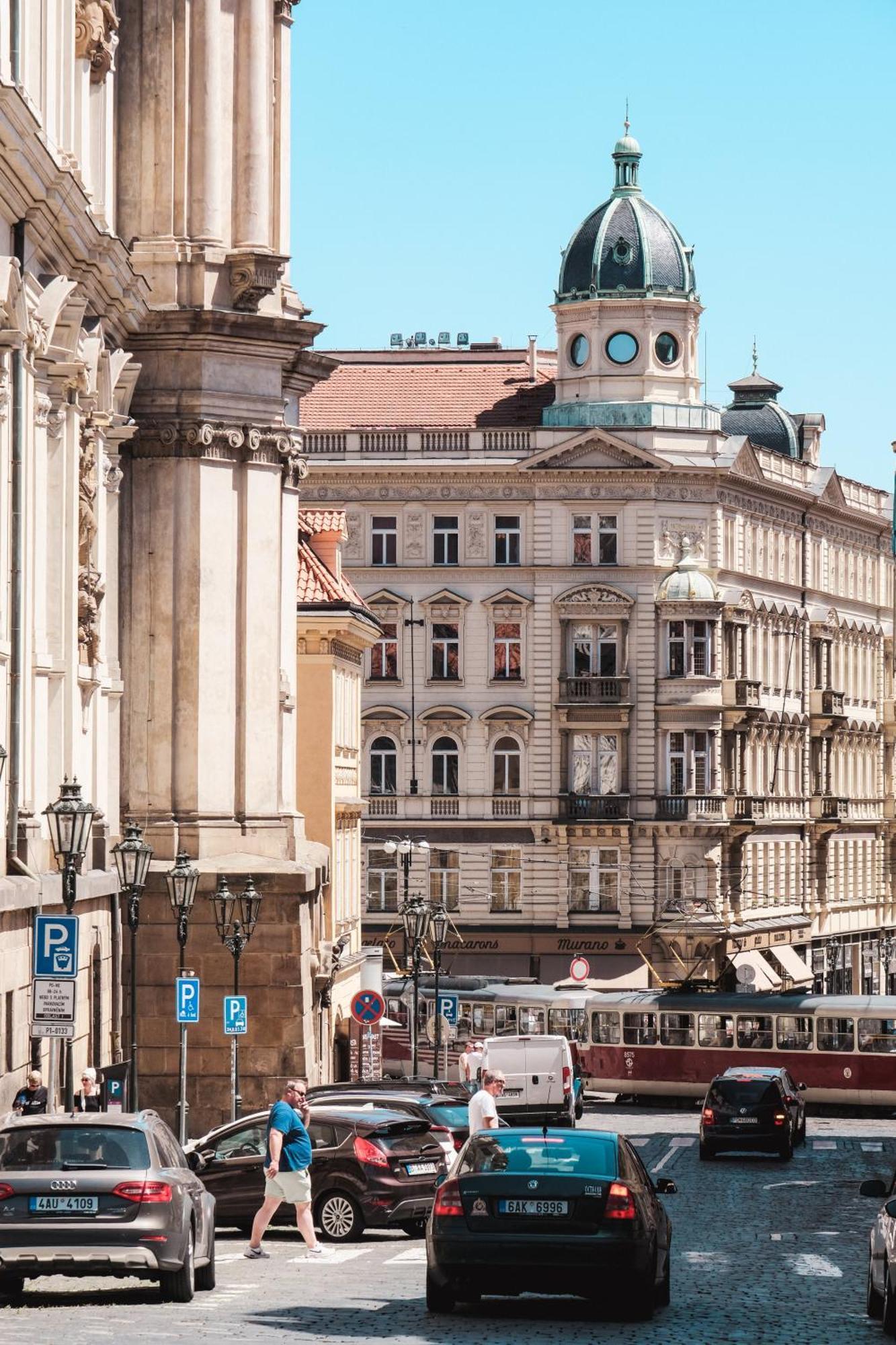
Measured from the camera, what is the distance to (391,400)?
297 feet

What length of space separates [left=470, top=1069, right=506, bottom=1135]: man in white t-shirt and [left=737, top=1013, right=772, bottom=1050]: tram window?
31.3m

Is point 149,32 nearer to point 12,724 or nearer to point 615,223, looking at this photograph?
point 12,724

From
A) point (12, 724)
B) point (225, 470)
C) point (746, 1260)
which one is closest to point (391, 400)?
point (225, 470)

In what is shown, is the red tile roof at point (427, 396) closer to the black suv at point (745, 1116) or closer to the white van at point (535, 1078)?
the white van at point (535, 1078)

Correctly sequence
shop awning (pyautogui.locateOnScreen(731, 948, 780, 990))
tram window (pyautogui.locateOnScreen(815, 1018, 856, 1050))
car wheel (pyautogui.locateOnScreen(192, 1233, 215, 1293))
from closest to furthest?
1. car wheel (pyautogui.locateOnScreen(192, 1233, 215, 1293))
2. tram window (pyautogui.locateOnScreen(815, 1018, 856, 1050))
3. shop awning (pyautogui.locateOnScreen(731, 948, 780, 990))

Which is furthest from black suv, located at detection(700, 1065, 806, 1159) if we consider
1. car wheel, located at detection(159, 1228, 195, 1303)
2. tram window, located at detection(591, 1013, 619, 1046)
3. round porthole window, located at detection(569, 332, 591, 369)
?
round porthole window, located at detection(569, 332, 591, 369)

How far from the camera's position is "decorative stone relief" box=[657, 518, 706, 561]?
86.6 m

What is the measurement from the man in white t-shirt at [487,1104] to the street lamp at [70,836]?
4095 millimetres

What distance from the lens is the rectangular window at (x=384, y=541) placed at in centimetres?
8662

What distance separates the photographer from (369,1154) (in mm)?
28969

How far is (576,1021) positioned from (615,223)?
31.4 metres

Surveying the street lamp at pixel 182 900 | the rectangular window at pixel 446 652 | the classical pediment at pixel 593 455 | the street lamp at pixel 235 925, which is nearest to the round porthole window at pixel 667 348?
the classical pediment at pixel 593 455

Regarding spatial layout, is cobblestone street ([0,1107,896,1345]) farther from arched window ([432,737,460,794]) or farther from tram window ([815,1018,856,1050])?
arched window ([432,737,460,794])

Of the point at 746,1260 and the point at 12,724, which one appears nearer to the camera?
the point at 746,1260
